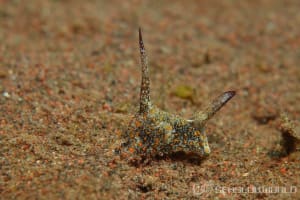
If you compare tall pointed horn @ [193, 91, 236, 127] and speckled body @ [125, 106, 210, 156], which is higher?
tall pointed horn @ [193, 91, 236, 127]

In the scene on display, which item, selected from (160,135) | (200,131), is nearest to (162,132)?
(160,135)

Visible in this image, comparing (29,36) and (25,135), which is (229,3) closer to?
(29,36)

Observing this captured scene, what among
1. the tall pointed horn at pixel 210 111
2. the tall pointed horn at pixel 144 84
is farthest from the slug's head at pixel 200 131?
the tall pointed horn at pixel 144 84

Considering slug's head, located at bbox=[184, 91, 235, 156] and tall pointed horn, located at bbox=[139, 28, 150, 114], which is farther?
slug's head, located at bbox=[184, 91, 235, 156]

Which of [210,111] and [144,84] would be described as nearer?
[144,84]

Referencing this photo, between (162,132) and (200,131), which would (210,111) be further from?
(162,132)

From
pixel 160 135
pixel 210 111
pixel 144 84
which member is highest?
pixel 144 84

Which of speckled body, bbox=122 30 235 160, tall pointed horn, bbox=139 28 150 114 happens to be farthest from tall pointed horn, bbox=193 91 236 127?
tall pointed horn, bbox=139 28 150 114

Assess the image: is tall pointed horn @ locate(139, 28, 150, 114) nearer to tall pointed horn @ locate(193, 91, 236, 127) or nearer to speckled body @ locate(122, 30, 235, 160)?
speckled body @ locate(122, 30, 235, 160)

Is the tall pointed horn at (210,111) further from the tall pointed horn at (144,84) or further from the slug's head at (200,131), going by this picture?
the tall pointed horn at (144,84)
